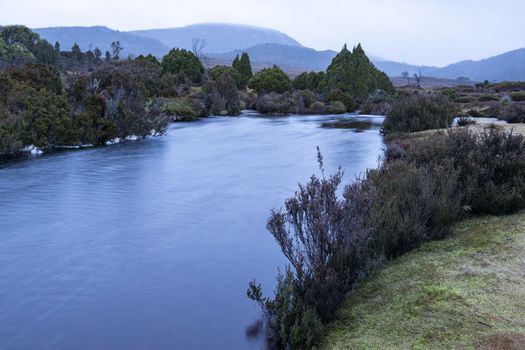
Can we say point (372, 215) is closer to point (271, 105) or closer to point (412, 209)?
point (412, 209)

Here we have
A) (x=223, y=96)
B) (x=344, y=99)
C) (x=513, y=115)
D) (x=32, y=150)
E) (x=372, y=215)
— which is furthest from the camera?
(x=344, y=99)

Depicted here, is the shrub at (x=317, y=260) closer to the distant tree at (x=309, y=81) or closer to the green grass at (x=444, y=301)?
the green grass at (x=444, y=301)

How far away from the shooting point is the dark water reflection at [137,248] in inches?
234

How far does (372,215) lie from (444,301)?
163cm

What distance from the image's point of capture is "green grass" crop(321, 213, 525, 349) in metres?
4.97

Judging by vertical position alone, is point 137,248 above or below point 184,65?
below

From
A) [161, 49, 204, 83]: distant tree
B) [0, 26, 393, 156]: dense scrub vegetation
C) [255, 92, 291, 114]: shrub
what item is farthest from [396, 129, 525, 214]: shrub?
[161, 49, 204, 83]: distant tree

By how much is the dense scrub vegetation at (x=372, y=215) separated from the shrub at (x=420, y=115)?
14508 mm

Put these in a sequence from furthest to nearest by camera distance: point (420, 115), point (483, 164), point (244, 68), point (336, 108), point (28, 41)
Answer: point (28, 41), point (244, 68), point (336, 108), point (420, 115), point (483, 164)

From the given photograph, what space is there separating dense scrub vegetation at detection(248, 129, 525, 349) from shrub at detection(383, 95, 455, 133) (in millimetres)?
14508

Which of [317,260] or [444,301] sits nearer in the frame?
[444,301]

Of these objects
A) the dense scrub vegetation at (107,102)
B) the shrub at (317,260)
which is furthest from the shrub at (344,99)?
the shrub at (317,260)

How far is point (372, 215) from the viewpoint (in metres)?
6.98

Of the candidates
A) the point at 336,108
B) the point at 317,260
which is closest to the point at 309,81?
the point at 336,108
